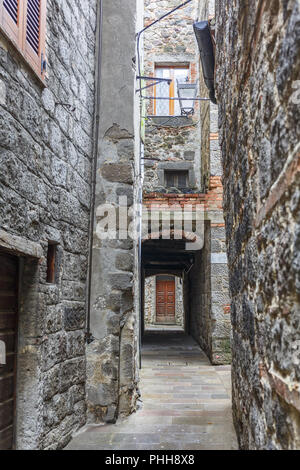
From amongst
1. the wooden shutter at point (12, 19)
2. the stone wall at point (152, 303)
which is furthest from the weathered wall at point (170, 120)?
the stone wall at point (152, 303)

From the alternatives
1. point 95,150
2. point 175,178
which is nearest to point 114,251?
Answer: point 95,150

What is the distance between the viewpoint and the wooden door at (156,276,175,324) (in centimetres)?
1995

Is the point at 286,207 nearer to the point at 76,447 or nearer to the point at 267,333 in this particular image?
the point at 267,333

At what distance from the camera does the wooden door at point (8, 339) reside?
2520 millimetres

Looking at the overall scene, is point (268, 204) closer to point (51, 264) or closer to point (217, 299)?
point (51, 264)

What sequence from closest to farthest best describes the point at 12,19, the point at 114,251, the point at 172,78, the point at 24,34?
the point at 12,19 < the point at 24,34 < the point at 114,251 < the point at 172,78

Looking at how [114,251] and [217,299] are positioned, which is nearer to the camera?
[114,251]

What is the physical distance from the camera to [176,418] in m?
3.90

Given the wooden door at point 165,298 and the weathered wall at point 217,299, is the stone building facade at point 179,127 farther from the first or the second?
the wooden door at point 165,298

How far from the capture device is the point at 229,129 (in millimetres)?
3010

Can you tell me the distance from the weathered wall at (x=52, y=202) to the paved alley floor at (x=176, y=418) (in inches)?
12.3

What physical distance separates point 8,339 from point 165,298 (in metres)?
17.8

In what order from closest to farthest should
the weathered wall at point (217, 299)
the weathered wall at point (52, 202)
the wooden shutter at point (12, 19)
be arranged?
the wooden shutter at point (12, 19)
the weathered wall at point (52, 202)
the weathered wall at point (217, 299)

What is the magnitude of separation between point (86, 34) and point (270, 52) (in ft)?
9.43
